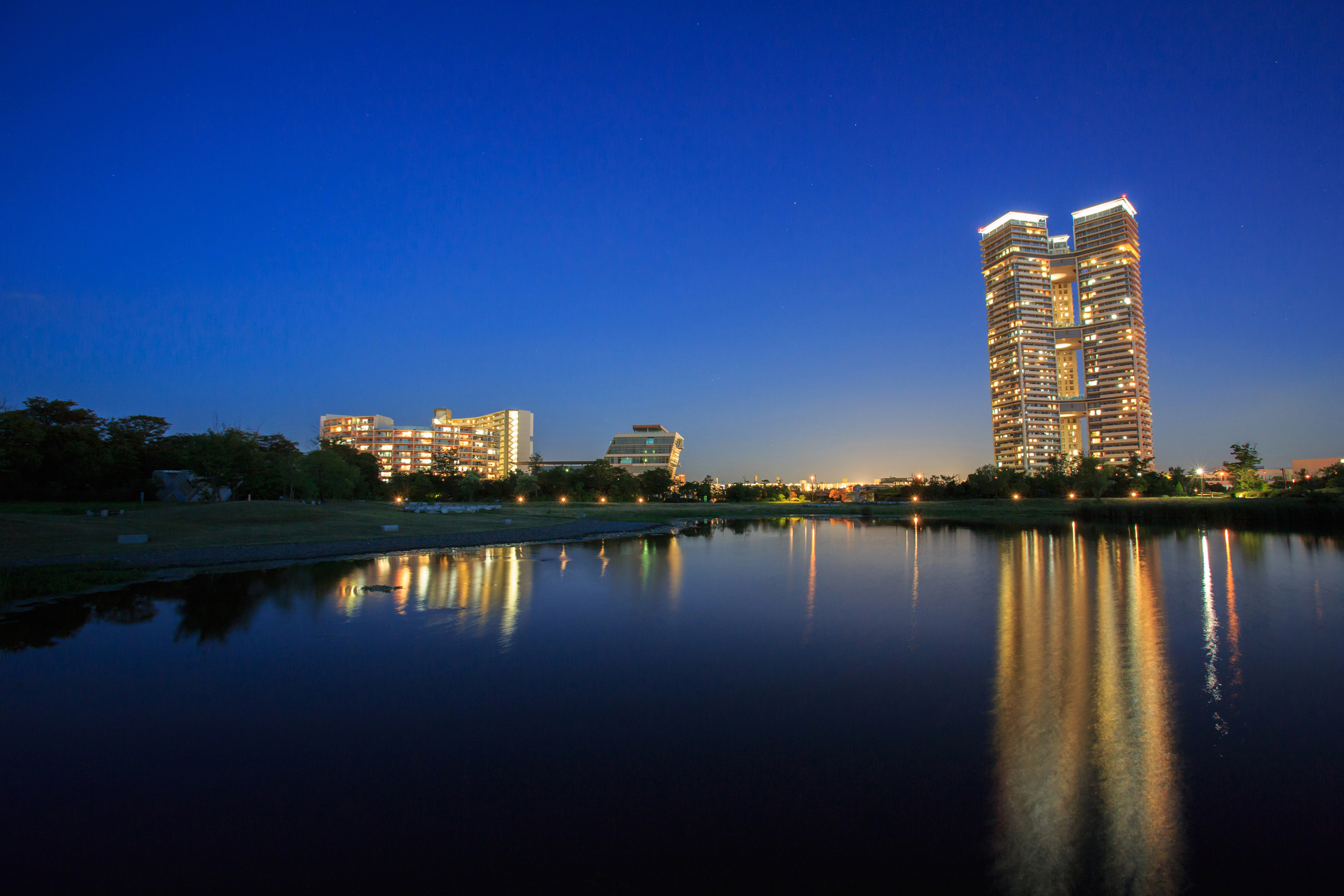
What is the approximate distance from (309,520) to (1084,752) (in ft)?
140

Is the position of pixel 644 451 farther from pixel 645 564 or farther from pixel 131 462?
pixel 645 564

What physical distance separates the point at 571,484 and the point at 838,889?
111735 millimetres

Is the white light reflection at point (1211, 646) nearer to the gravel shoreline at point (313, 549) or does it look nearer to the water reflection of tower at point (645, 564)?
the water reflection of tower at point (645, 564)

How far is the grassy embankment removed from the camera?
2072 cm

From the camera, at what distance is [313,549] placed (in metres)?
27.3

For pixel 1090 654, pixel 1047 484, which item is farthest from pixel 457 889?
pixel 1047 484

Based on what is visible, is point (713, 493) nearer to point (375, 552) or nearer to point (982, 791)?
point (375, 552)

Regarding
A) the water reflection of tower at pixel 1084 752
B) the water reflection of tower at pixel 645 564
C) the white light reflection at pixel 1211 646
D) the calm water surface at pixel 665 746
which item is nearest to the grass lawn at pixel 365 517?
the water reflection of tower at pixel 645 564

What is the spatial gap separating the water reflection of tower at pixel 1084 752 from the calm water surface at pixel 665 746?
4cm

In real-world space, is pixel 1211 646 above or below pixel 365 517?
below

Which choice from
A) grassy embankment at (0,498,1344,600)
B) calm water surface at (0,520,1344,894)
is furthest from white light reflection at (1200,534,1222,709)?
grassy embankment at (0,498,1344,600)

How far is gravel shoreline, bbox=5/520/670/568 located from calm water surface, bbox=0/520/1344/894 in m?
7.39

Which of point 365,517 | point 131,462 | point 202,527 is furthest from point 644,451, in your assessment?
point 202,527

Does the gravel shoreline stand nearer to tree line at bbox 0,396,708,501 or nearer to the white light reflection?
tree line at bbox 0,396,708,501
